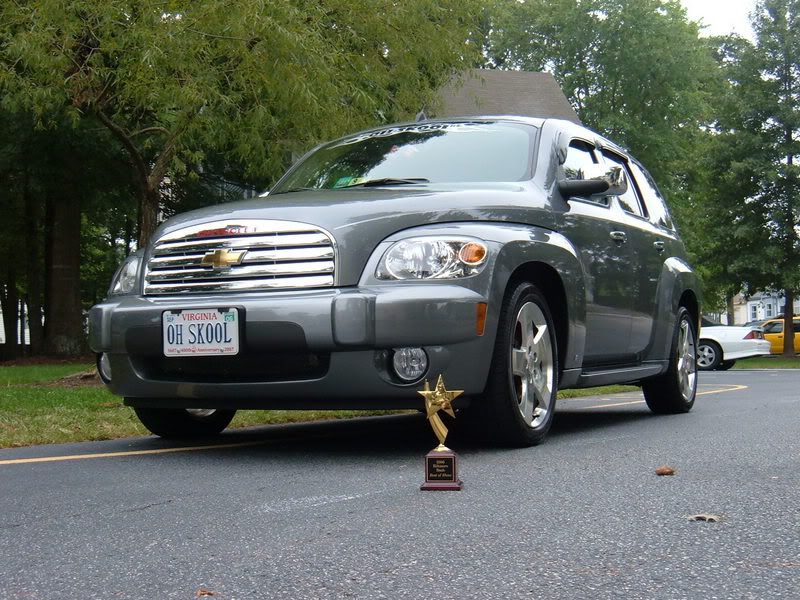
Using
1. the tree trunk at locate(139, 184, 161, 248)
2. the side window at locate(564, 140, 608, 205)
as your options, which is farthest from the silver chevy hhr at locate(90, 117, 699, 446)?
the tree trunk at locate(139, 184, 161, 248)

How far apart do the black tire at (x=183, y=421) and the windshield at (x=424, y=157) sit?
4.57 ft

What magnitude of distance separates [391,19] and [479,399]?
10.0 metres

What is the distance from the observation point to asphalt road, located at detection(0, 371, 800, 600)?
9.54ft

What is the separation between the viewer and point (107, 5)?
12.4 m

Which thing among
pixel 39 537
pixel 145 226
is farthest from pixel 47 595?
pixel 145 226

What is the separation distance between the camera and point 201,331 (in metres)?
5.36

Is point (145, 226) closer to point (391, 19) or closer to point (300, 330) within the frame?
point (391, 19)

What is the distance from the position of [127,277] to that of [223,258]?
765mm

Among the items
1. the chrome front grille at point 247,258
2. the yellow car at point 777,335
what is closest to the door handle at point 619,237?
the chrome front grille at point 247,258

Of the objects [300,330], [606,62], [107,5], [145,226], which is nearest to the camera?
[300,330]

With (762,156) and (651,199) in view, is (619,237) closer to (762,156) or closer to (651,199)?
(651,199)

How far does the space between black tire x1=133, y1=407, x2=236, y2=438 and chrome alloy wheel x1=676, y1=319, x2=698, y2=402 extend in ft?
11.3

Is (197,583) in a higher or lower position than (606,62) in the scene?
lower

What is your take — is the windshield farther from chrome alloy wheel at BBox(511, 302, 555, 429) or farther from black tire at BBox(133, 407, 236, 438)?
black tire at BBox(133, 407, 236, 438)
